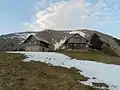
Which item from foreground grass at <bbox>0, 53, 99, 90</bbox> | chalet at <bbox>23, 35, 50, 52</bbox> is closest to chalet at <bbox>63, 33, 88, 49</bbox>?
chalet at <bbox>23, 35, 50, 52</bbox>

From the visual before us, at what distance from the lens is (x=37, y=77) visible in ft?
91.2

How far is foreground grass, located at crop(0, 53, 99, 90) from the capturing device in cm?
2409

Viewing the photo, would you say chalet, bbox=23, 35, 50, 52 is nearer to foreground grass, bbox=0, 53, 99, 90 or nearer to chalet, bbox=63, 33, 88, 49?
chalet, bbox=63, 33, 88, 49

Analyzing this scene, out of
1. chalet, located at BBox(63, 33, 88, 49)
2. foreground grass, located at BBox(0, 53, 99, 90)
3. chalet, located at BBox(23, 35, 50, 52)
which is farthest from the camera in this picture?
chalet, located at BBox(63, 33, 88, 49)

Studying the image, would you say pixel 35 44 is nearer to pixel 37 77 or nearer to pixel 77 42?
pixel 77 42

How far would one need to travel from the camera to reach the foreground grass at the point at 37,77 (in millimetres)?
24092

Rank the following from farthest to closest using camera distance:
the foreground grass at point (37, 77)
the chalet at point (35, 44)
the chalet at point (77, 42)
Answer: the chalet at point (77, 42) → the chalet at point (35, 44) → the foreground grass at point (37, 77)

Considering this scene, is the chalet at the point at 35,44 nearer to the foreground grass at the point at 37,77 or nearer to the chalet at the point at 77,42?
the chalet at the point at 77,42

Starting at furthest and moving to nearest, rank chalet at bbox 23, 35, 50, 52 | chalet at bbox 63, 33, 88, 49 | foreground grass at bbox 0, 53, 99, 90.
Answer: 1. chalet at bbox 63, 33, 88, 49
2. chalet at bbox 23, 35, 50, 52
3. foreground grass at bbox 0, 53, 99, 90

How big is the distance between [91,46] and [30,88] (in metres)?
76.4

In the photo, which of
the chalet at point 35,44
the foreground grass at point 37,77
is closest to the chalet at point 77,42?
the chalet at point 35,44

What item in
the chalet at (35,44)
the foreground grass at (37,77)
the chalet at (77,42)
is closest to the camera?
the foreground grass at (37,77)

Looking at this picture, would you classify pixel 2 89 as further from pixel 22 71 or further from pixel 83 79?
pixel 83 79

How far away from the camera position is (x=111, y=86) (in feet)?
89.6
